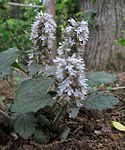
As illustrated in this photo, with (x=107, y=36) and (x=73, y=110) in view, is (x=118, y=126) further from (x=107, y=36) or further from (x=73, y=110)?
(x=107, y=36)

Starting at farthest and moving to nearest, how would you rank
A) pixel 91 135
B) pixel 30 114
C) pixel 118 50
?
pixel 118 50
pixel 91 135
pixel 30 114

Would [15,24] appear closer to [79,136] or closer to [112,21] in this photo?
[112,21]

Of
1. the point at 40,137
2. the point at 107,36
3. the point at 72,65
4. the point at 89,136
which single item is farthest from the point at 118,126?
the point at 107,36

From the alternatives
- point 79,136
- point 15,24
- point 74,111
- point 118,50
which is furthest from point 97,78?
point 15,24

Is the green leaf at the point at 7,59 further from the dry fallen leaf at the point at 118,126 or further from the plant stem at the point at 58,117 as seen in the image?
the dry fallen leaf at the point at 118,126

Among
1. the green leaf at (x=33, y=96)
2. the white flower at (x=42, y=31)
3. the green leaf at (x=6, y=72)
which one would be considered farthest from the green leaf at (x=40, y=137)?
the white flower at (x=42, y=31)
